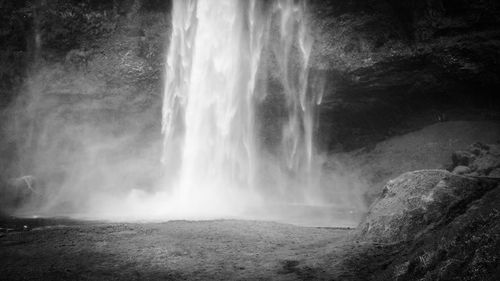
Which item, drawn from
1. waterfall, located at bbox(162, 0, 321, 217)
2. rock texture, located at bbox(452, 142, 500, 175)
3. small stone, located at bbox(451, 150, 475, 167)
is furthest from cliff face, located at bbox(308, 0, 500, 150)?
small stone, located at bbox(451, 150, 475, 167)

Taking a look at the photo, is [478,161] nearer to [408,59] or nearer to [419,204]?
[408,59]

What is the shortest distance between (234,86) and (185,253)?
18.3 meters

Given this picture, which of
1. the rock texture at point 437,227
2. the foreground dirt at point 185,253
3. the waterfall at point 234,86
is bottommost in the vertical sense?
the foreground dirt at point 185,253

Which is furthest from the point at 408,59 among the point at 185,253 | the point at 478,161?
the point at 185,253

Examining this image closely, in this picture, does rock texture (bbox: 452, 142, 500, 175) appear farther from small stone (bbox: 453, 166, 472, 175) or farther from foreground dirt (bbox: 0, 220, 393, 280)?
foreground dirt (bbox: 0, 220, 393, 280)

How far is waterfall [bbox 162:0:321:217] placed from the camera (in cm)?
2459

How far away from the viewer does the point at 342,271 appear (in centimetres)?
614

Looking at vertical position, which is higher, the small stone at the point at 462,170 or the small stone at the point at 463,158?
the small stone at the point at 463,158

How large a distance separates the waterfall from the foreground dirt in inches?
552

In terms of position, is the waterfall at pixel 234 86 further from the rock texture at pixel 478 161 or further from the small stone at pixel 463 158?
the rock texture at pixel 478 161

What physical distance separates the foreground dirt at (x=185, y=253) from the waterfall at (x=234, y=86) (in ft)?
46.0

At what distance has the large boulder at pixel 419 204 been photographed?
6906mm

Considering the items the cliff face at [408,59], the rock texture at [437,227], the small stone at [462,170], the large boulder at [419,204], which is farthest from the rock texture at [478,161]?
the rock texture at [437,227]

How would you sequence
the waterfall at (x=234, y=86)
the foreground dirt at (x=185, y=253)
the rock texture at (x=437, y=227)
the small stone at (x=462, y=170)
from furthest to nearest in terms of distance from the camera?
the waterfall at (x=234, y=86) → the small stone at (x=462, y=170) → the foreground dirt at (x=185, y=253) → the rock texture at (x=437, y=227)
